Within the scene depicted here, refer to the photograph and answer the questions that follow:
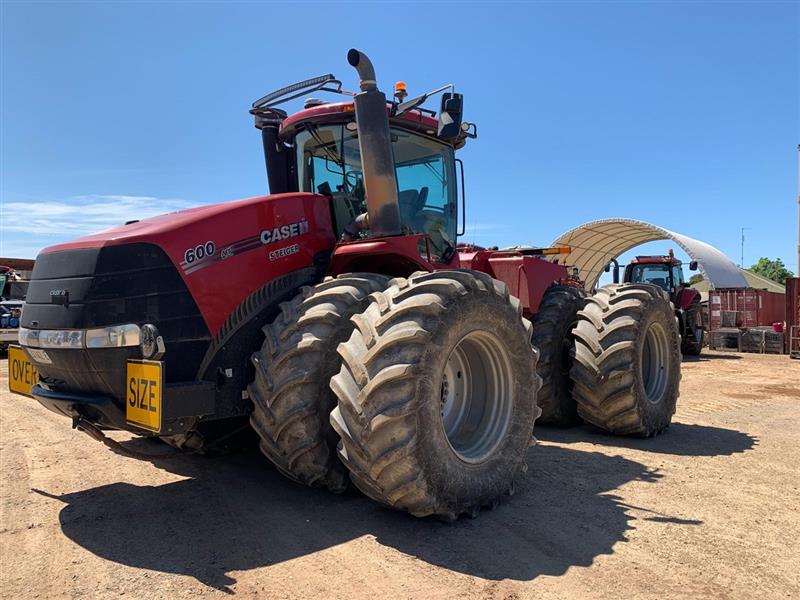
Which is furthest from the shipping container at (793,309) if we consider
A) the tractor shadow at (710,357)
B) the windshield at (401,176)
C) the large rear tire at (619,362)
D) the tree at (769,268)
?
the tree at (769,268)

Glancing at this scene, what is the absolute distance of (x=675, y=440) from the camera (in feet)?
22.1

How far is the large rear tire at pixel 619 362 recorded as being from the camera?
6242 mm

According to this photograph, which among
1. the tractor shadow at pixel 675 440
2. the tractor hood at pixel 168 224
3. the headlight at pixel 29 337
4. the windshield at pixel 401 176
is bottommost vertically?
the tractor shadow at pixel 675 440

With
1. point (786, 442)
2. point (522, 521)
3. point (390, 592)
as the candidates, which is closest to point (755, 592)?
point (522, 521)

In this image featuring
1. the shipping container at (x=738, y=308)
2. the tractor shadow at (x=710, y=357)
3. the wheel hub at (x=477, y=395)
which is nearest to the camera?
the wheel hub at (x=477, y=395)

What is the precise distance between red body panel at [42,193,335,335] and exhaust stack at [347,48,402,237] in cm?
63

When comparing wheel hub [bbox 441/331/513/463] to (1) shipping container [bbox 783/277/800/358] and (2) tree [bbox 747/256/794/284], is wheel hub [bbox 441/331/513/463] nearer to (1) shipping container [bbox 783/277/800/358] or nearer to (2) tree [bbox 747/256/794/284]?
(1) shipping container [bbox 783/277/800/358]

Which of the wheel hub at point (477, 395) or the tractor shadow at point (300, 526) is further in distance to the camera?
the wheel hub at point (477, 395)

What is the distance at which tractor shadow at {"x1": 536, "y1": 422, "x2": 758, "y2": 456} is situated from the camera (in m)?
6.28

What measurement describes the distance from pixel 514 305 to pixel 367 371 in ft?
4.88

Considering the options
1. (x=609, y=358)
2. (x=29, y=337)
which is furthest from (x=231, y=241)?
(x=609, y=358)

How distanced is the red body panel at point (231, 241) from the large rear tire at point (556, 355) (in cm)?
311

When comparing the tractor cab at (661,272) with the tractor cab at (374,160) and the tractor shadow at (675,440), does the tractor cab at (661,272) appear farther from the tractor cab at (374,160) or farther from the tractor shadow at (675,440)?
the tractor cab at (374,160)

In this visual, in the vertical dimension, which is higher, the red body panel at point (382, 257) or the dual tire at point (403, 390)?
the red body panel at point (382, 257)
